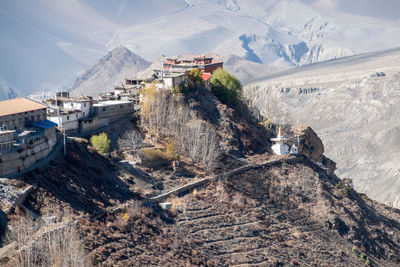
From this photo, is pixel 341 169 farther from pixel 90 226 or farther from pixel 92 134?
pixel 90 226

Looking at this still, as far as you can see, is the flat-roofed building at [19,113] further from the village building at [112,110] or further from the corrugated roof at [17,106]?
the village building at [112,110]

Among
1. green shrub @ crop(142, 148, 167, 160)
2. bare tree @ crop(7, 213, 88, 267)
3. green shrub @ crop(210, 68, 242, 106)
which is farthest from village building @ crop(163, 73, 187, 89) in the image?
bare tree @ crop(7, 213, 88, 267)

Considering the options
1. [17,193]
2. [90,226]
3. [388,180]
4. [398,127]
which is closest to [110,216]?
[90,226]

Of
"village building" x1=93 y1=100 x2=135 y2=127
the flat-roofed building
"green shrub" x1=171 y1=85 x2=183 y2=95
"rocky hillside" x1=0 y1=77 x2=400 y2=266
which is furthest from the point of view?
"green shrub" x1=171 y1=85 x2=183 y2=95

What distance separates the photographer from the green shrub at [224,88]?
69625 mm

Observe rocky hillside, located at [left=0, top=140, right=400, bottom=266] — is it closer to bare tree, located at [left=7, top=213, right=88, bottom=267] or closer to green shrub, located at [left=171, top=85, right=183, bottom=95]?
bare tree, located at [left=7, top=213, right=88, bottom=267]

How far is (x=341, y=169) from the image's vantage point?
476 ft

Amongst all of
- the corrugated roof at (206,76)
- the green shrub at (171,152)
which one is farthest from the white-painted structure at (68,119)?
the corrugated roof at (206,76)

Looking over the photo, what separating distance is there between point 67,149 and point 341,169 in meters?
109

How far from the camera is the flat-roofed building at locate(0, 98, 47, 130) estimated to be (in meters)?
43.9

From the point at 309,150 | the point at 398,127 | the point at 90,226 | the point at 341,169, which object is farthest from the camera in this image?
the point at 398,127

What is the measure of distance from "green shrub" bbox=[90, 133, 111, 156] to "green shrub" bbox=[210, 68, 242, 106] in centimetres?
2117

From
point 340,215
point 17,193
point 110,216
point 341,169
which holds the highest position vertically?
point 17,193

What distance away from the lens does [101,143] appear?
5197 centimetres
